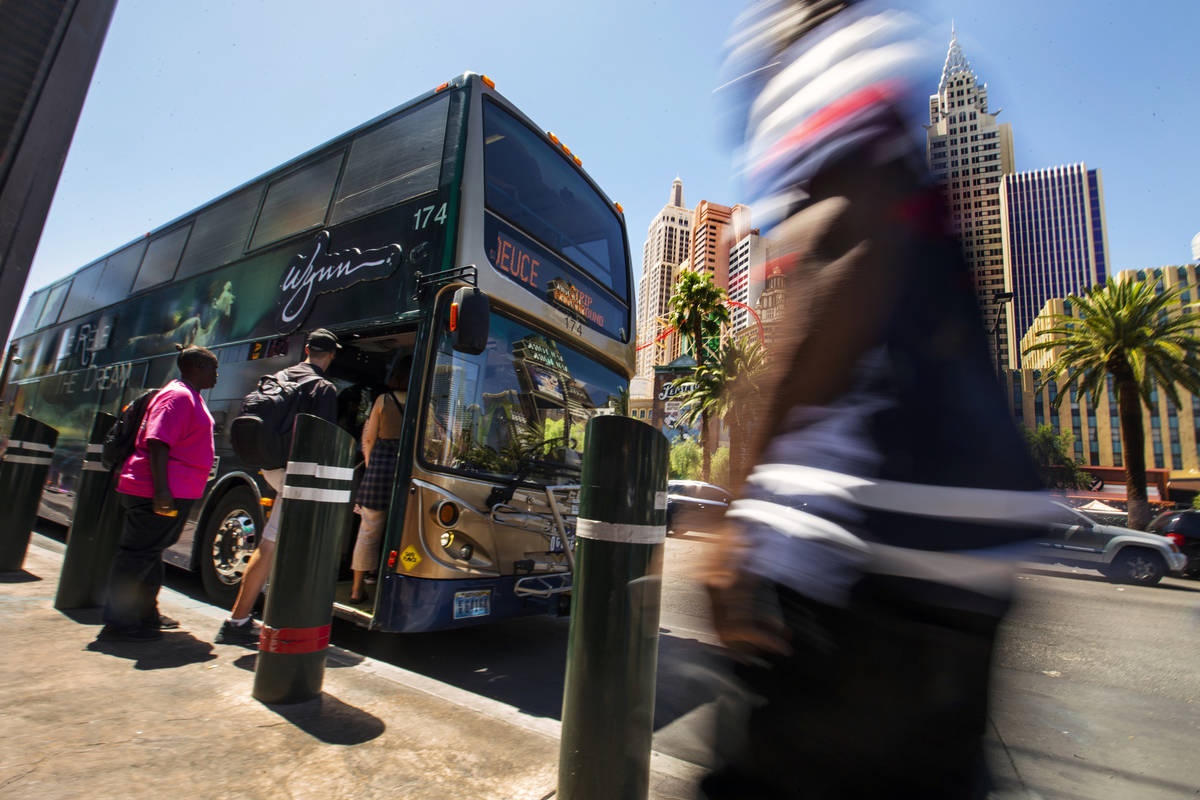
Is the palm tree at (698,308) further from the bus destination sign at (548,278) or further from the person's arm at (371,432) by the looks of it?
the person's arm at (371,432)

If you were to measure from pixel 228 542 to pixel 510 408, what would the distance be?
9.17 feet

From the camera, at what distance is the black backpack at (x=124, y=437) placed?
162 inches

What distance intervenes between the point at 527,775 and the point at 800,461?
1.91 meters

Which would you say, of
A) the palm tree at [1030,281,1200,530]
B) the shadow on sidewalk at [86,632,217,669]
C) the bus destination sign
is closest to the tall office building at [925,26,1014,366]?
the bus destination sign

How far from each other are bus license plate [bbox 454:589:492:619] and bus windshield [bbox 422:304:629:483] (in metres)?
0.82

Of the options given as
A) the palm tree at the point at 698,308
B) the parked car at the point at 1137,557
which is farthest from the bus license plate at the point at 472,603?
the palm tree at the point at 698,308

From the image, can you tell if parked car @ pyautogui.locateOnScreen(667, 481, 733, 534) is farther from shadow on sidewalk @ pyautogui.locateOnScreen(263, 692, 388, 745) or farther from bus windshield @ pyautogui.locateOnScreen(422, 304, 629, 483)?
shadow on sidewalk @ pyautogui.locateOnScreen(263, 692, 388, 745)

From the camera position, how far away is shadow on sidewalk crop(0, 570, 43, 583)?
15.9 feet

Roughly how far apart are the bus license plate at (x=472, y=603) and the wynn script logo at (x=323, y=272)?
8.29 feet

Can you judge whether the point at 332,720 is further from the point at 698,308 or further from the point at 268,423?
the point at 698,308

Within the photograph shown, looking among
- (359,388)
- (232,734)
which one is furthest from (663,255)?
(232,734)

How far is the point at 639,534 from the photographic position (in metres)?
1.85

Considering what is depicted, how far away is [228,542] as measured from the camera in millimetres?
5062

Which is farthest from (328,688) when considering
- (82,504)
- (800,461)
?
(800,461)
